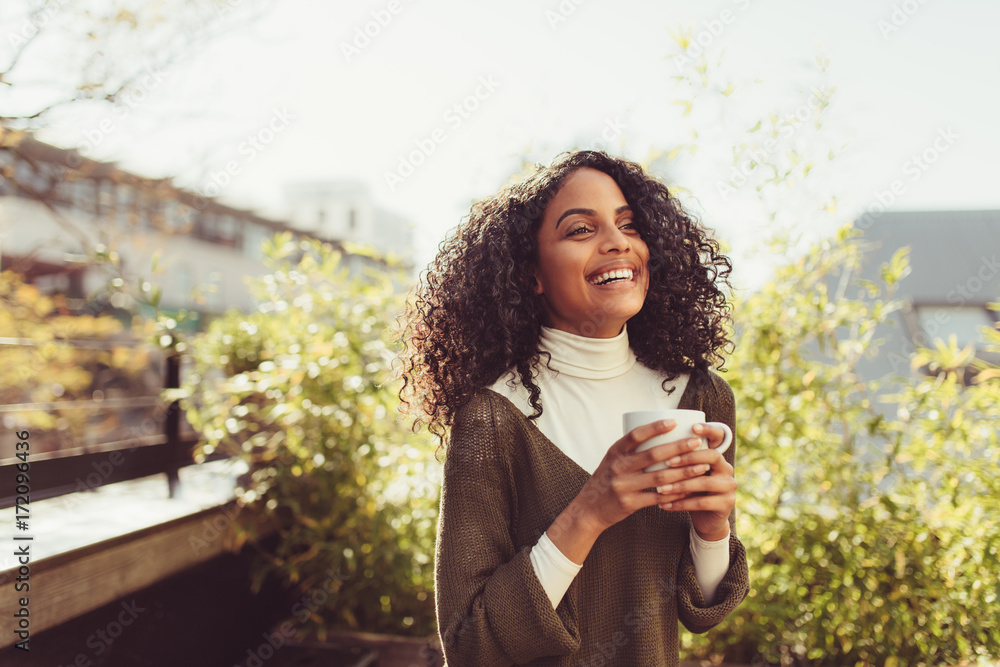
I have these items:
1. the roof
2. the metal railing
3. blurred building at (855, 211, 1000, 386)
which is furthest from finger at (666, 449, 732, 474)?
the roof

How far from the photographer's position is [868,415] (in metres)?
2.21

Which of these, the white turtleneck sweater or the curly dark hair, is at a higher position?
the curly dark hair

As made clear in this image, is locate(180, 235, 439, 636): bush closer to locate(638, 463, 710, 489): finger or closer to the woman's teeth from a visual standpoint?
the woman's teeth

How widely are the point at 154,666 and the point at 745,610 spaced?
6.26 ft

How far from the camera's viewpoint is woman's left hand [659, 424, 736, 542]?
0.79m

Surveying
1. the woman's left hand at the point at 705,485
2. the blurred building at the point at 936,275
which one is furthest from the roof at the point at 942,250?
the woman's left hand at the point at 705,485

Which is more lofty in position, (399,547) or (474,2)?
(474,2)

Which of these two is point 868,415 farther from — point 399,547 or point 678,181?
point 399,547

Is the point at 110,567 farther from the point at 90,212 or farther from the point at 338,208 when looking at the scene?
the point at 338,208

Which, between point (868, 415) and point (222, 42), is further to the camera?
point (222, 42)

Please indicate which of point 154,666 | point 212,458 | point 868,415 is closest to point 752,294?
point 868,415

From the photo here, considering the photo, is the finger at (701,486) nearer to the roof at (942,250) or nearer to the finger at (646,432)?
the finger at (646,432)

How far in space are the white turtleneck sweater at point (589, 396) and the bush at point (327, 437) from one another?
1.20 m

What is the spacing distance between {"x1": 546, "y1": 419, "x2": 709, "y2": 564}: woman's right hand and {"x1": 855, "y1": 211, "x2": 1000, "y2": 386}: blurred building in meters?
1.86
